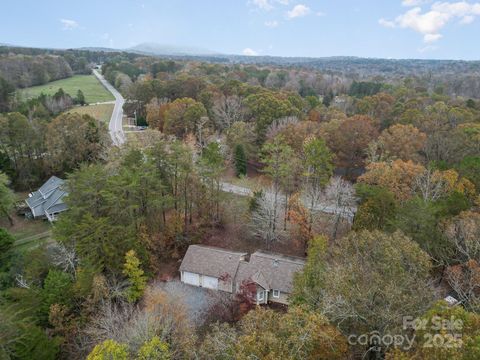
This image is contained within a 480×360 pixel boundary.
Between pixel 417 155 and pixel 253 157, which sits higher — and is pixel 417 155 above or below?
above

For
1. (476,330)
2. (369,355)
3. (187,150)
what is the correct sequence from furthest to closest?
(187,150)
(369,355)
(476,330)

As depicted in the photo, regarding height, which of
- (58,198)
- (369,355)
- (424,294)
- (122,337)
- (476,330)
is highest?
(476,330)

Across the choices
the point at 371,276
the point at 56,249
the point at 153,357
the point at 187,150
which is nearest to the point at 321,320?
the point at 371,276

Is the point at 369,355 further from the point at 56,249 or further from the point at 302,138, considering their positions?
the point at 302,138

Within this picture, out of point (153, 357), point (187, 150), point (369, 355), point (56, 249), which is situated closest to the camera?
point (153, 357)

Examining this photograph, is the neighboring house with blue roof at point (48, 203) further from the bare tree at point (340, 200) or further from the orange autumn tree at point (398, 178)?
the orange autumn tree at point (398, 178)

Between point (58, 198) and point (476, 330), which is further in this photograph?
point (58, 198)

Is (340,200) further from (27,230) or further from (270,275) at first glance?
(27,230)

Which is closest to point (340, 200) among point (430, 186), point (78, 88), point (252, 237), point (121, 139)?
point (430, 186)
